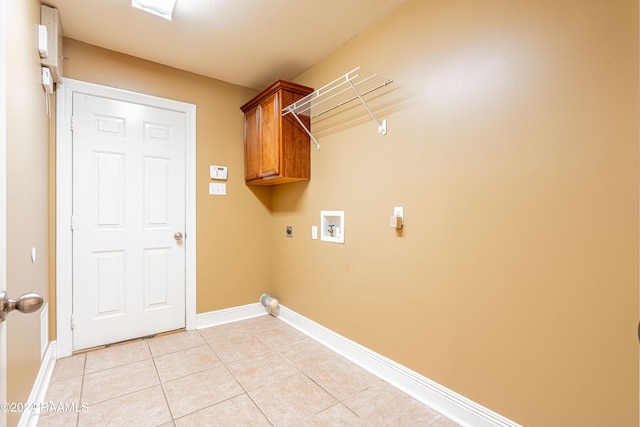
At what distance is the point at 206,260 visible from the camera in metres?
2.94

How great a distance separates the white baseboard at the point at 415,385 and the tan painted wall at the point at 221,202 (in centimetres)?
99

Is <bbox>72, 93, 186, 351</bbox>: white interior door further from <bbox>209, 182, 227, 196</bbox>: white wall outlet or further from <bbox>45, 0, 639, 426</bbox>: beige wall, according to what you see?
<bbox>45, 0, 639, 426</bbox>: beige wall

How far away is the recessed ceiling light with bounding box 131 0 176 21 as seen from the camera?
1.89 meters

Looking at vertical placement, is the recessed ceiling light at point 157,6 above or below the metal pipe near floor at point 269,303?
above

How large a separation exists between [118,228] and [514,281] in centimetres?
287

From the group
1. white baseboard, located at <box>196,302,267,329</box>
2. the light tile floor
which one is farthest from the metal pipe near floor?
the light tile floor

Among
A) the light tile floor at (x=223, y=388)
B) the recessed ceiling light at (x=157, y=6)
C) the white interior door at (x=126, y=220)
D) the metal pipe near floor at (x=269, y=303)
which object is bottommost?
the light tile floor at (x=223, y=388)

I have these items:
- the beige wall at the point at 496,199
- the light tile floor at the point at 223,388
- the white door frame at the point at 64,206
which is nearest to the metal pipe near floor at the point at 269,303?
the light tile floor at the point at 223,388

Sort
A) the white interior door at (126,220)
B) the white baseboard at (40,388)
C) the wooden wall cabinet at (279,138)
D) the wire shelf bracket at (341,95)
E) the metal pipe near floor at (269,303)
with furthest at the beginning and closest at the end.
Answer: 1. the metal pipe near floor at (269,303)
2. the wooden wall cabinet at (279,138)
3. the white interior door at (126,220)
4. the wire shelf bracket at (341,95)
5. the white baseboard at (40,388)

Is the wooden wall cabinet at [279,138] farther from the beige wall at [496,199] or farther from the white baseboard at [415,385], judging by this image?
→ the white baseboard at [415,385]

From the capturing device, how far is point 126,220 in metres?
2.57

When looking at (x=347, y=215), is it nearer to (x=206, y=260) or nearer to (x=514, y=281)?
(x=514, y=281)

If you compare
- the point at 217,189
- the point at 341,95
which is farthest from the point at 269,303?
the point at 341,95

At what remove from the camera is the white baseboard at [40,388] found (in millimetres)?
1473
